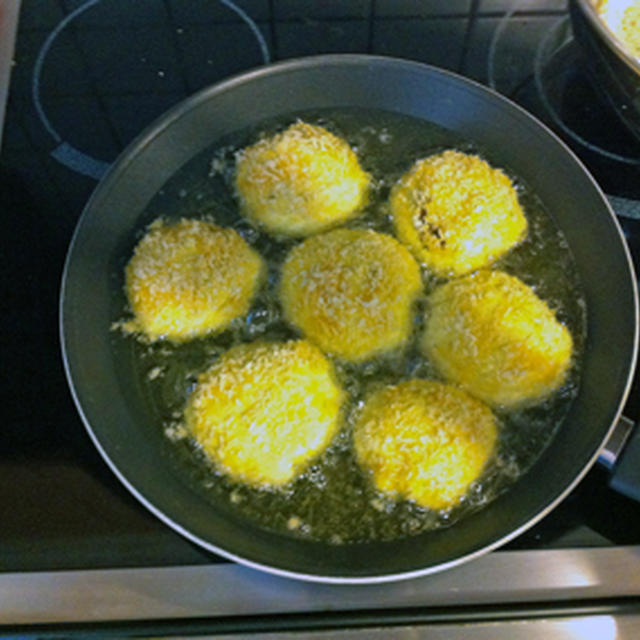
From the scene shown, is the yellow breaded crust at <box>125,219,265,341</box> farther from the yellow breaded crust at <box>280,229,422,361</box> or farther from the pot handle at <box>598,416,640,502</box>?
the pot handle at <box>598,416,640,502</box>

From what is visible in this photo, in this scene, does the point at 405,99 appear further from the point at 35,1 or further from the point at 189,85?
the point at 35,1

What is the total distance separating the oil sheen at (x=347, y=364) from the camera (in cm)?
89

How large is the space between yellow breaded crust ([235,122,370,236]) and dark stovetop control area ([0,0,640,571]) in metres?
0.24

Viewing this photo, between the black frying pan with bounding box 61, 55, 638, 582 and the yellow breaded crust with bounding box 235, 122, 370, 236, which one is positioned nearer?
the black frying pan with bounding box 61, 55, 638, 582

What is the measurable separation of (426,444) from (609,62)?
581 millimetres

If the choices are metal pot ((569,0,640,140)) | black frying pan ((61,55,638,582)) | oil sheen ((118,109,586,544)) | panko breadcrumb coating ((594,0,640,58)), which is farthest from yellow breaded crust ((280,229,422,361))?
panko breadcrumb coating ((594,0,640,58))

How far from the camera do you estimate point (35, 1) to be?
1.25 metres

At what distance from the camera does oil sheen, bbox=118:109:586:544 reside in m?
0.89

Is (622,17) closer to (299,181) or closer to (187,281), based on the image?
(299,181)

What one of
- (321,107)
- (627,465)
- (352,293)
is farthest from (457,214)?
(627,465)

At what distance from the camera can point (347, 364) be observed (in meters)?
0.98

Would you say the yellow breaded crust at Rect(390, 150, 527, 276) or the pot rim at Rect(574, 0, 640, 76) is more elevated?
the pot rim at Rect(574, 0, 640, 76)

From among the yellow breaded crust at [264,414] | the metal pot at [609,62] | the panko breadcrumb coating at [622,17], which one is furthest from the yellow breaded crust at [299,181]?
the panko breadcrumb coating at [622,17]

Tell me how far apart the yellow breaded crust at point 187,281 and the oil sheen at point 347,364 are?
1.0 inches
